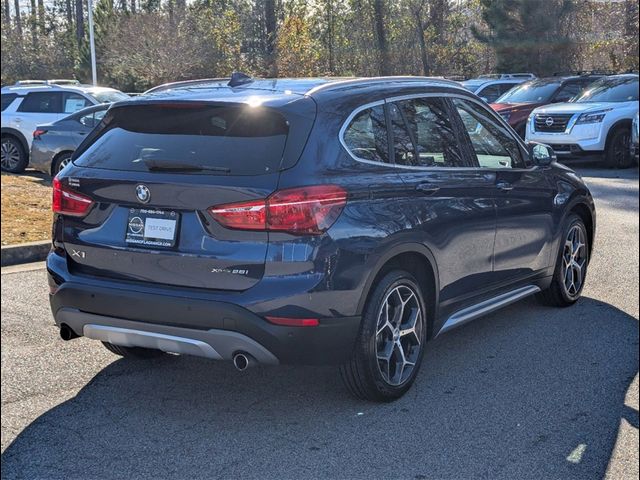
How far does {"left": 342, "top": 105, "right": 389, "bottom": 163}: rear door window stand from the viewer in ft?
15.0

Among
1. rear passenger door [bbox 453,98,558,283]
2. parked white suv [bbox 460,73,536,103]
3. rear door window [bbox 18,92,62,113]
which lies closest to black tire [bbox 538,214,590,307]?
rear passenger door [bbox 453,98,558,283]

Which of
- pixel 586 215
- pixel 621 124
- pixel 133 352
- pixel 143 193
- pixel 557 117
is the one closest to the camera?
pixel 143 193

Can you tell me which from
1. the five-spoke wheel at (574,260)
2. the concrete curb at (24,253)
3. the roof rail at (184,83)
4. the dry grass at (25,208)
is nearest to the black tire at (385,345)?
the roof rail at (184,83)

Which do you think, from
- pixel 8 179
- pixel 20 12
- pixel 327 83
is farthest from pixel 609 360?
pixel 8 179

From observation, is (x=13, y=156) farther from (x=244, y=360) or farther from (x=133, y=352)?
(x=244, y=360)

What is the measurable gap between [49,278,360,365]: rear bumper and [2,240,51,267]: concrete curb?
170 inches

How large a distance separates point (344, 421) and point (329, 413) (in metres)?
0.13

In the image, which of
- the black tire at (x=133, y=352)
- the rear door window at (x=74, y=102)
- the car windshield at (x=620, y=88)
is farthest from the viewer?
the rear door window at (x=74, y=102)

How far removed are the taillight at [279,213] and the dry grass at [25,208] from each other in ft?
17.5

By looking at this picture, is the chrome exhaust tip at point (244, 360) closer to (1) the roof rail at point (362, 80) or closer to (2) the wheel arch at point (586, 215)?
(1) the roof rail at point (362, 80)

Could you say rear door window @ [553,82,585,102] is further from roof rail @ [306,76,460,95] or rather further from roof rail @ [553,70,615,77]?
roof rail @ [306,76,460,95]

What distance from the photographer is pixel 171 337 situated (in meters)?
4.24

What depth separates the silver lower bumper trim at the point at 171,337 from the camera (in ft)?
13.6

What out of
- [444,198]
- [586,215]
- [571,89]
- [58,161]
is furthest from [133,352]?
[58,161]
